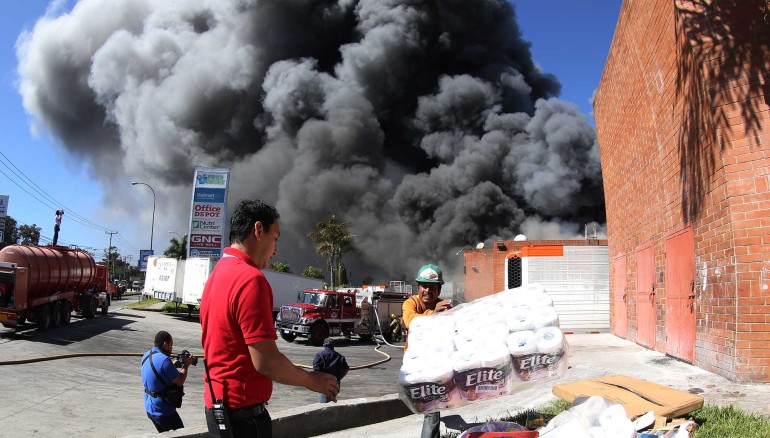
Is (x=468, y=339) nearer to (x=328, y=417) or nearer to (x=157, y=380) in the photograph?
(x=157, y=380)

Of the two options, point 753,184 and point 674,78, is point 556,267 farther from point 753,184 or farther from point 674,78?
point 753,184

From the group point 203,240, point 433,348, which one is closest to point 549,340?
point 433,348

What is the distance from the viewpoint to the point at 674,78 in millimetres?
7160

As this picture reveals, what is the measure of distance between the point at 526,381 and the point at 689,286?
5.00 m

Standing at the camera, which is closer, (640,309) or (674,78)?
(674,78)

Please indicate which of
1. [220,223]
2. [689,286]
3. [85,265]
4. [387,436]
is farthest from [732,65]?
[220,223]

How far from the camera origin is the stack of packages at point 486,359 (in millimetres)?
2963

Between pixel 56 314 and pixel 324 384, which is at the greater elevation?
pixel 324 384

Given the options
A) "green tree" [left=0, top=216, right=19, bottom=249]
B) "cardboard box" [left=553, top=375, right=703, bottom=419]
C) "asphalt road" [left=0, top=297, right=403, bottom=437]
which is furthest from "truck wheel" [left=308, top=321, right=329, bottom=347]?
"green tree" [left=0, top=216, right=19, bottom=249]

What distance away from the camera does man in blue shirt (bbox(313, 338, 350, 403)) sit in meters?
2.81

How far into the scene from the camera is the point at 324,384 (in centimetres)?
239

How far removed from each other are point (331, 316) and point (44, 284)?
8.67 m

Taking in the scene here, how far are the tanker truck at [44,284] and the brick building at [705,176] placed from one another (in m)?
14.8

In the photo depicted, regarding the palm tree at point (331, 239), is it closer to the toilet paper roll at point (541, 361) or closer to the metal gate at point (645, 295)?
the metal gate at point (645, 295)
